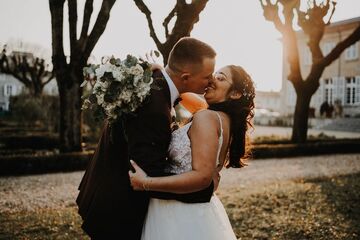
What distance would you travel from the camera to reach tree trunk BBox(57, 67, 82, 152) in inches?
563

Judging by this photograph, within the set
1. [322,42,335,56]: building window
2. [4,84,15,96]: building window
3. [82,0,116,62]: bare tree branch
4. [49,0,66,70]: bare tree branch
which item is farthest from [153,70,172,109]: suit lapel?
[4,84,15,96]: building window

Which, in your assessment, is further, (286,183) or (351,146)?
(351,146)

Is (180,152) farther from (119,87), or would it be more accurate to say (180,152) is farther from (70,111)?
(70,111)

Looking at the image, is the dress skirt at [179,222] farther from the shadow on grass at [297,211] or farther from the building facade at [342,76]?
the building facade at [342,76]

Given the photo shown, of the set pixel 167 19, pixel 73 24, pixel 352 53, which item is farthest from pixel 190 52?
pixel 352 53

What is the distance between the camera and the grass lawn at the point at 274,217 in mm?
6270

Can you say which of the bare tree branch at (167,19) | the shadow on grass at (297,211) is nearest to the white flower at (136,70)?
the shadow on grass at (297,211)

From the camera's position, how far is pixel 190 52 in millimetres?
→ 2791

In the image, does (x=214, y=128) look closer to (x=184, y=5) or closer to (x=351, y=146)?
(x=184, y=5)

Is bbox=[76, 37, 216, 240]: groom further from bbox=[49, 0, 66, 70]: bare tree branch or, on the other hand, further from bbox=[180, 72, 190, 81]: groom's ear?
bbox=[49, 0, 66, 70]: bare tree branch

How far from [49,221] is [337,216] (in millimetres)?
4795

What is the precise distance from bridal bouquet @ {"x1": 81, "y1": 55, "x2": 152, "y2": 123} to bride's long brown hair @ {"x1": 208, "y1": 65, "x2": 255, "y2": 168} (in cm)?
67

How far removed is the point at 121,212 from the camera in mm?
2760

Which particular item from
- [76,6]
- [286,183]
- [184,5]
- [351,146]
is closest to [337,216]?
[286,183]
